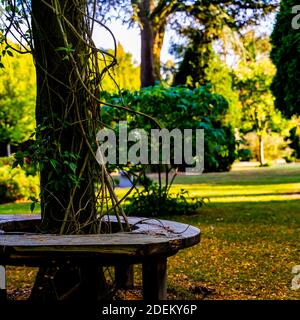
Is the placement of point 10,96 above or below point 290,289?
above

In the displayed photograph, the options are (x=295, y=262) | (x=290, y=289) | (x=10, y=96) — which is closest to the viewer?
(x=290, y=289)

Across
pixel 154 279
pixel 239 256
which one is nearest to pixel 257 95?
pixel 239 256

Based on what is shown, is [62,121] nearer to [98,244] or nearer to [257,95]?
[98,244]

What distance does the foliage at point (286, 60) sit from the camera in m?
10.7

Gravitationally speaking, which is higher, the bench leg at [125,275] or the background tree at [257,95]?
the background tree at [257,95]

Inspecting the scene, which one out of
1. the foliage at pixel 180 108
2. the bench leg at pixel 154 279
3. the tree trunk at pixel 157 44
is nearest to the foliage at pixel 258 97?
the tree trunk at pixel 157 44

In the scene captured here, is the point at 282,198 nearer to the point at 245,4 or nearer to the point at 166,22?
the point at 245,4

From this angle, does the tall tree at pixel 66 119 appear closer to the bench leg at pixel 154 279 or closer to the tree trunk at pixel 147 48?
the bench leg at pixel 154 279

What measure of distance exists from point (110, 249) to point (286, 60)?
928 centimetres

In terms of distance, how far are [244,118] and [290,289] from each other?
2398 centimetres

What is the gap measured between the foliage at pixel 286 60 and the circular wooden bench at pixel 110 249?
8.15 meters

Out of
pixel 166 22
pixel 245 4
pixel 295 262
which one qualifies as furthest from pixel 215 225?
pixel 166 22

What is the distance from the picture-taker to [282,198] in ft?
40.9

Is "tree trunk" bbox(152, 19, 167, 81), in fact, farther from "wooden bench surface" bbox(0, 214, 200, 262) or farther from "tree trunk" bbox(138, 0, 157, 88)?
"wooden bench surface" bbox(0, 214, 200, 262)
